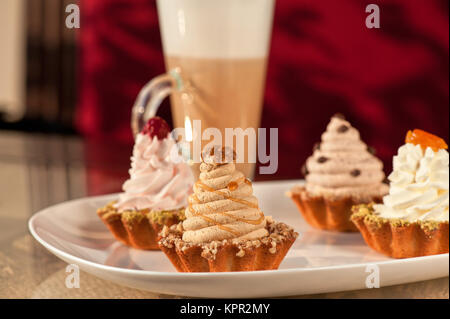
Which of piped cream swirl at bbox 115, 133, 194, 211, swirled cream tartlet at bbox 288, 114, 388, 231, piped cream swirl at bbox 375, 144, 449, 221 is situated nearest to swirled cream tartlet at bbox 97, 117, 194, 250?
piped cream swirl at bbox 115, 133, 194, 211

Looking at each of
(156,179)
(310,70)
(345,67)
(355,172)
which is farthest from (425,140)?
(310,70)

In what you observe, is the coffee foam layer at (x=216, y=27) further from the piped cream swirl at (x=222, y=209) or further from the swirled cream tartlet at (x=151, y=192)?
the piped cream swirl at (x=222, y=209)

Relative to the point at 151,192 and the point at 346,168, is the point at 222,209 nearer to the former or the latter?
the point at 151,192

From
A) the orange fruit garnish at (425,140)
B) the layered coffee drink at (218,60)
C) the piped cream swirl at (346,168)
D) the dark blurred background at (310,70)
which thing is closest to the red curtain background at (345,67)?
the dark blurred background at (310,70)

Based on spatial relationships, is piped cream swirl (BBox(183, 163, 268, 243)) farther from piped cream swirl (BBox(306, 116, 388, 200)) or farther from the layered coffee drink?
the layered coffee drink
